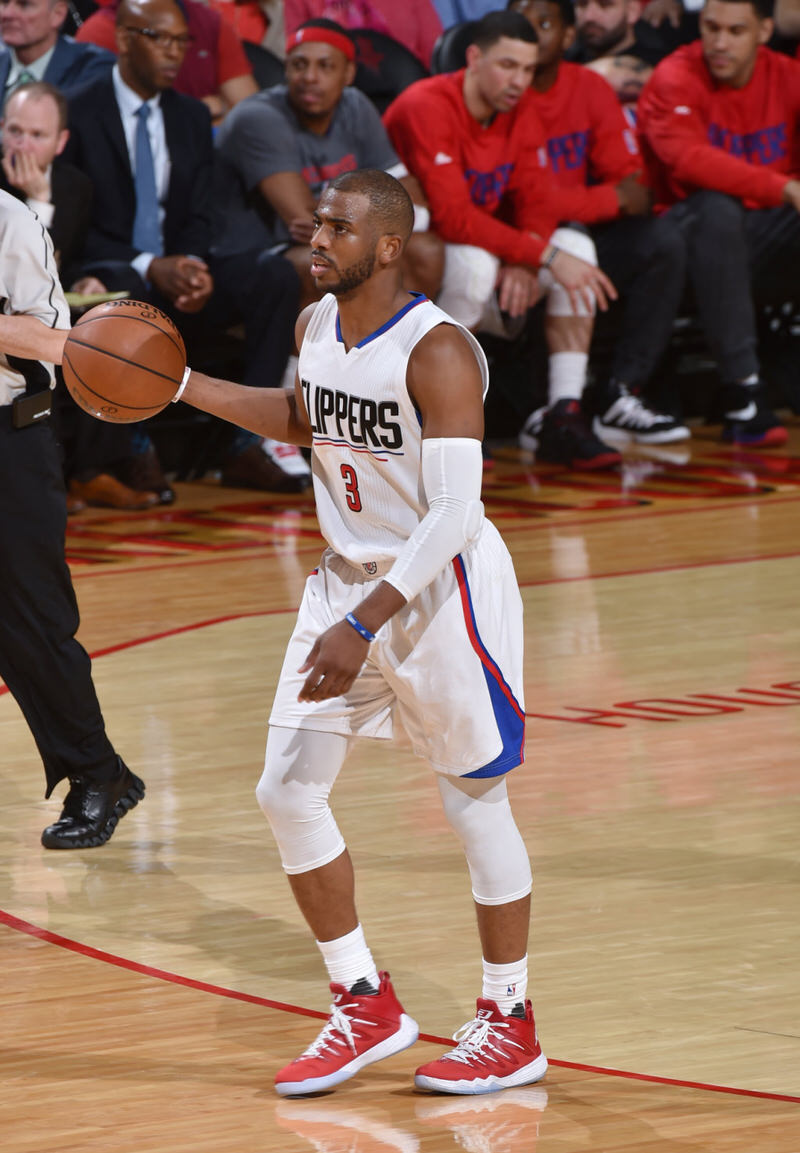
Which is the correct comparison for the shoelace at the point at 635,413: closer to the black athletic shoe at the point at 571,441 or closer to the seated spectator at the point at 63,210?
the black athletic shoe at the point at 571,441

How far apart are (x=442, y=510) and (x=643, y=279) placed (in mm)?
7070

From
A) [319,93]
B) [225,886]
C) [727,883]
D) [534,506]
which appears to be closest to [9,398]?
[225,886]

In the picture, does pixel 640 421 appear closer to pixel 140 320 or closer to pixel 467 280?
pixel 467 280

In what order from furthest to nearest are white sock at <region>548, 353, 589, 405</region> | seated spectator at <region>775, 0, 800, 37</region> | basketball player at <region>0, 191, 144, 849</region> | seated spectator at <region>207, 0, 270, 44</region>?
seated spectator at <region>775, 0, 800, 37</region>
seated spectator at <region>207, 0, 270, 44</region>
white sock at <region>548, 353, 589, 405</region>
basketball player at <region>0, 191, 144, 849</region>

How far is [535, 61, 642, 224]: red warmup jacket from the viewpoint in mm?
9922

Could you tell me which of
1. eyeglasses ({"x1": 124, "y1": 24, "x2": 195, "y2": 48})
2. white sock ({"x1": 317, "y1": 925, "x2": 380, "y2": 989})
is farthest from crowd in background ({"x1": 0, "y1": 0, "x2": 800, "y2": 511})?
white sock ({"x1": 317, "y1": 925, "x2": 380, "y2": 989})

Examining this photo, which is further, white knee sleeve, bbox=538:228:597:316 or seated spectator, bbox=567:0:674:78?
seated spectator, bbox=567:0:674:78

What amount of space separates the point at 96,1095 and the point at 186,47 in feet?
23.6

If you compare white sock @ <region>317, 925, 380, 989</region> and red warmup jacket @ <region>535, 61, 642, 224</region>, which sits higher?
white sock @ <region>317, 925, 380, 989</region>

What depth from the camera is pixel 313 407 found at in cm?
339

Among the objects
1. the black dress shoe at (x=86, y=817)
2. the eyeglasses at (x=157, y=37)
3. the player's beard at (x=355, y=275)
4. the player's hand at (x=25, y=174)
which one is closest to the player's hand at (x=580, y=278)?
the eyeglasses at (x=157, y=37)

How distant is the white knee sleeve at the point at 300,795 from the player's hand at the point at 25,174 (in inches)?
211

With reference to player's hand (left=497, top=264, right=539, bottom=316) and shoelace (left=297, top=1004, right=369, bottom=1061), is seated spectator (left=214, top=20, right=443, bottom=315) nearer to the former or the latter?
player's hand (left=497, top=264, right=539, bottom=316)

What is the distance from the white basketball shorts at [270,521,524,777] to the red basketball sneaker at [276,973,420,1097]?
422 millimetres
